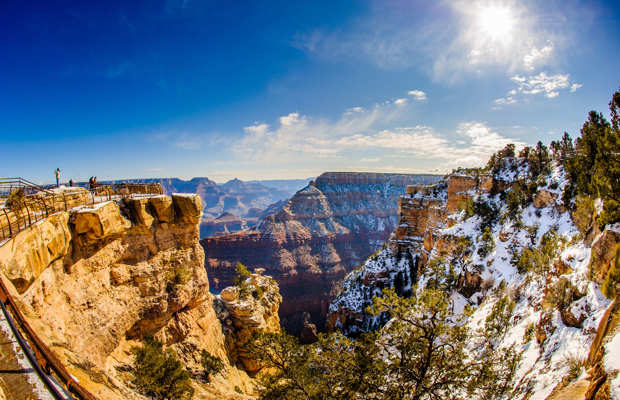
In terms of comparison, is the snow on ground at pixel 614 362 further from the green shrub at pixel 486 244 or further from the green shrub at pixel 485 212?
the green shrub at pixel 485 212

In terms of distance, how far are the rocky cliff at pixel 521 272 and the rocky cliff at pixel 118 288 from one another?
13.8m

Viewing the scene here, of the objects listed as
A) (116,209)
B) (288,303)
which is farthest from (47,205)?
(288,303)

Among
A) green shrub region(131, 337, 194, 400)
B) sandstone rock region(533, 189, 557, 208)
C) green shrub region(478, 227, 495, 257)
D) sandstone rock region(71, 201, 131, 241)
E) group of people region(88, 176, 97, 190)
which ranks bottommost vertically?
green shrub region(131, 337, 194, 400)

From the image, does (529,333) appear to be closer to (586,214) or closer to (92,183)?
(586,214)

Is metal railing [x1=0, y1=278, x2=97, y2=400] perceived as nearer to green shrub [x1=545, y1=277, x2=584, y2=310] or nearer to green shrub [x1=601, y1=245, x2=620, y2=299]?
green shrub [x1=601, y1=245, x2=620, y2=299]

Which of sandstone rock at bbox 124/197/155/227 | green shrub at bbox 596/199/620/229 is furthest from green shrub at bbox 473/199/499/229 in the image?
sandstone rock at bbox 124/197/155/227

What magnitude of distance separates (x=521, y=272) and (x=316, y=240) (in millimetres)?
91541

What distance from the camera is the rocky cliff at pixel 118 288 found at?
940cm

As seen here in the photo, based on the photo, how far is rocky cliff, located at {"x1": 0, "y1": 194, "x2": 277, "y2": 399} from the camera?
9398mm

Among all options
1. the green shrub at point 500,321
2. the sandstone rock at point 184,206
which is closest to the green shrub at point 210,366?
the sandstone rock at point 184,206

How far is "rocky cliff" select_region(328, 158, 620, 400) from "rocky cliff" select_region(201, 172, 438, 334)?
28892mm

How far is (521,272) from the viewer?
2150 centimetres

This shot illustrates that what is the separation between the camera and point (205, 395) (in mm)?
15562

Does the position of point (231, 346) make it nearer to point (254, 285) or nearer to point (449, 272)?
point (254, 285)
